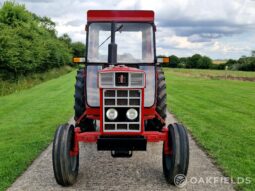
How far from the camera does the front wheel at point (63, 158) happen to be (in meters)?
5.77

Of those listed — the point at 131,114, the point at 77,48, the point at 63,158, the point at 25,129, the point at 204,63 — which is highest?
the point at 77,48

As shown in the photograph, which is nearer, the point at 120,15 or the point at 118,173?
the point at 118,173

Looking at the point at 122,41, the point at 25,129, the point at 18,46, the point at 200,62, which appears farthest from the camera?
the point at 200,62

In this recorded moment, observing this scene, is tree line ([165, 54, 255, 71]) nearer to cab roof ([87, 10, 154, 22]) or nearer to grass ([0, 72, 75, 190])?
grass ([0, 72, 75, 190])

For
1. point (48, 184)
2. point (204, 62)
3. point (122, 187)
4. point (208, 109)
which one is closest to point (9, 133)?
point (48, 184)

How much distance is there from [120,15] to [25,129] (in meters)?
5.29

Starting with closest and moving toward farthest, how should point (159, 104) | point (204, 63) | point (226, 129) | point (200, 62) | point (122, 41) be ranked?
1. point (122, 41)
2. point (159, 104)
3. point (226, 129)
4. point (204, 63)
5. point (200, 62)

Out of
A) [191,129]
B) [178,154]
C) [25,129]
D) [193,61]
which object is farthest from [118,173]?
[193,61]

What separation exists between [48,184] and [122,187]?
1.12 meters

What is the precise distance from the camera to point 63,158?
579cm

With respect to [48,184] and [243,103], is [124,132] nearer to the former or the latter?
[48,184]

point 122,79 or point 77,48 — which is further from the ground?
point 77,48

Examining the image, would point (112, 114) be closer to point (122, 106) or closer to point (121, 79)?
point (122, 106)

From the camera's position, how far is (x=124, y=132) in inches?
239
